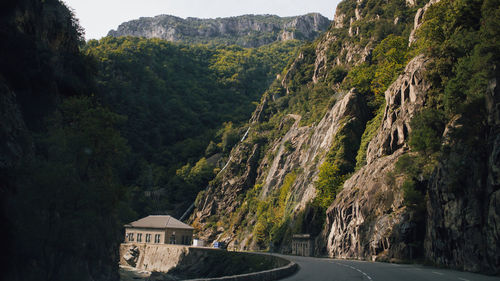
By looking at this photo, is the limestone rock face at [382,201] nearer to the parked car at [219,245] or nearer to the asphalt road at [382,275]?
the asphalt road at [382,275]

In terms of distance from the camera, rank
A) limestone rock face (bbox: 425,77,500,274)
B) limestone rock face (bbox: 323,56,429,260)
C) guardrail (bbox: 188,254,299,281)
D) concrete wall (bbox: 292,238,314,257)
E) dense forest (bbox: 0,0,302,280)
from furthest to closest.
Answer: concrete wall (bbox: 292,238,314,257) < limestone rock face (bbox: 323,56,429,260) < dense forest (bbox: 0,0,302,280) < limestone rock face (bbox: 425,77,500,274) < guardrail (bbox: 188,254,299,281)

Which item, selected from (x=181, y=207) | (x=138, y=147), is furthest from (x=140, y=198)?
(x=138, y=147)

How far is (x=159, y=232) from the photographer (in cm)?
8125

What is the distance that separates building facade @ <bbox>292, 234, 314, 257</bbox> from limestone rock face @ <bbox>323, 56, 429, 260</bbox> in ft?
8.33

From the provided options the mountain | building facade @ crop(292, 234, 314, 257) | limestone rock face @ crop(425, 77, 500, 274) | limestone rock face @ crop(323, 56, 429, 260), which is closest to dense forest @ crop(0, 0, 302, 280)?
the mountain

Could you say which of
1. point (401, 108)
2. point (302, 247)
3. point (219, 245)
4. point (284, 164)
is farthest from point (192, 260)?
point (401, 108)

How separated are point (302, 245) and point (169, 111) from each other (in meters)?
94.8

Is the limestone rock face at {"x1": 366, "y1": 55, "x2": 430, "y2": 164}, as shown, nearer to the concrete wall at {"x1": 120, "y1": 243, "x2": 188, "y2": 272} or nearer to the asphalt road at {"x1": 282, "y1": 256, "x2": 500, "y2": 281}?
the asphalt road at {"x1": 282, "y1": 256, "x2": 500, "y2": 281}

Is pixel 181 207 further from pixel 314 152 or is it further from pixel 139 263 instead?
pixel 314 152

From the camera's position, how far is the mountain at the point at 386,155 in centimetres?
3091

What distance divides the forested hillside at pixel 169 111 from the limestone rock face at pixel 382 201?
213 feet

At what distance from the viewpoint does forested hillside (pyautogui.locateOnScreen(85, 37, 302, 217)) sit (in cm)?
11681

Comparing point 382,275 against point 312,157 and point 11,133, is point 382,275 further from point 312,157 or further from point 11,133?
point 312,157

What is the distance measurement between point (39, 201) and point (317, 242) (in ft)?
134
